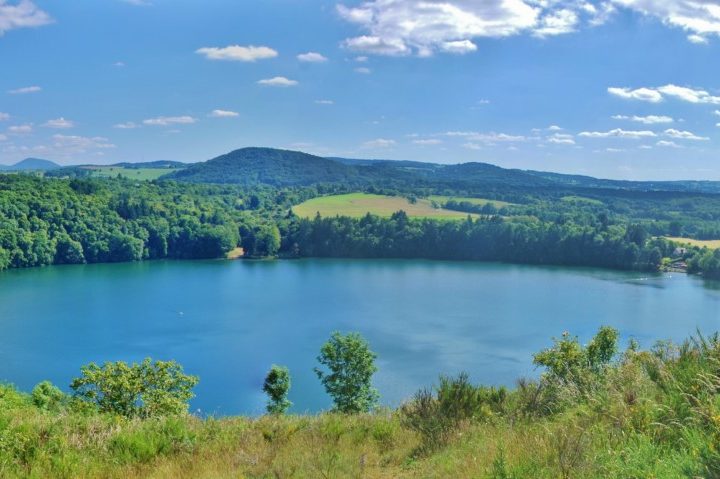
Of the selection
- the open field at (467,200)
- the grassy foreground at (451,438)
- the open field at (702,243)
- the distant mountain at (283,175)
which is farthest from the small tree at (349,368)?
the distant mountain at (283,175)

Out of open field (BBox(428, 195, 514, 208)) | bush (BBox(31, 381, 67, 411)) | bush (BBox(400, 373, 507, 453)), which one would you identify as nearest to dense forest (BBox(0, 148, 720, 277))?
open field (BBox(428, 195, 514, 208))

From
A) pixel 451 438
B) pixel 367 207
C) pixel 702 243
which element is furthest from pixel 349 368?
pixel 367 207

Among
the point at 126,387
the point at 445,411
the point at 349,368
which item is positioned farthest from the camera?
the point at 349,368

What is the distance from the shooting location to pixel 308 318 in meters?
41.1

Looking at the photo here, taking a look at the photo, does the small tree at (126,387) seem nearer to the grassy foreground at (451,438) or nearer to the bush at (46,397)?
the bush at (46,397)

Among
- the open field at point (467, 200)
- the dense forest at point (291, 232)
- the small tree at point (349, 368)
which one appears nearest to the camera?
the small tree at point (349, 368)

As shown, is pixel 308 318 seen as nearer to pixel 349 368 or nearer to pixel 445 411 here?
pixel 349 368

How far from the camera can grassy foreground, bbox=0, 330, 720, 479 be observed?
3.58 metres

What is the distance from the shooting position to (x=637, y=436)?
3744mm

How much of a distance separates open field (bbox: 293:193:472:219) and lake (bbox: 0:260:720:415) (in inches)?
995

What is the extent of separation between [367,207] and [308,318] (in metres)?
56.5

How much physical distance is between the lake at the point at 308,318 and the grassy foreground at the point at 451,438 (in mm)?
15092

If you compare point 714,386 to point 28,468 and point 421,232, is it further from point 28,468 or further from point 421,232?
point 421,232

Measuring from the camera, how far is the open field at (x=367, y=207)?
3556 inches
